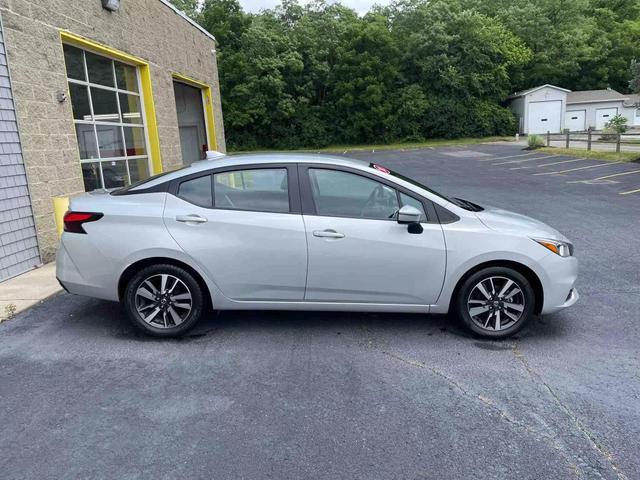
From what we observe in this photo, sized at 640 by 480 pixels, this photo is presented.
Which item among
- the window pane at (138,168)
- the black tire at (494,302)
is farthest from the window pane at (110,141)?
the black tire at (494,302)

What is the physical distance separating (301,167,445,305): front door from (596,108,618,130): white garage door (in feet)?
160

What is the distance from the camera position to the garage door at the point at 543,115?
44.5m

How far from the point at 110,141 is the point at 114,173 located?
0.61 metres

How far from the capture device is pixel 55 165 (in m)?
7.00

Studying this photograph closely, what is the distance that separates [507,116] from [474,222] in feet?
147

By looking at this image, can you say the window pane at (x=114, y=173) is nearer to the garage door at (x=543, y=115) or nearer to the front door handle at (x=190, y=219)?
the front door handle at (x=190, y=219)

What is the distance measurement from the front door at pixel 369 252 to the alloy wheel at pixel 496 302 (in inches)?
14.1

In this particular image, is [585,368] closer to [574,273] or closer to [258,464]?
[574,273]

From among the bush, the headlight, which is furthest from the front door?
the bush

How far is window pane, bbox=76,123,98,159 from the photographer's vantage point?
8.09 m

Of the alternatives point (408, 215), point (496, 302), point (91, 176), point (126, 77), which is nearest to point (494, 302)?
point (496, 302)

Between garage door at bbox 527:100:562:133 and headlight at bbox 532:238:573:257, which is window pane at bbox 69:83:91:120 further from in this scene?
garage door at bbox 527:100:562:133

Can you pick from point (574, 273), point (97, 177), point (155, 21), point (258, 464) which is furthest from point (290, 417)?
point (155, 21)

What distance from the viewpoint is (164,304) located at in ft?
14.0
